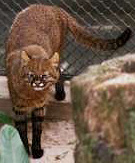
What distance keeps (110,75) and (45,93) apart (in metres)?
2.54

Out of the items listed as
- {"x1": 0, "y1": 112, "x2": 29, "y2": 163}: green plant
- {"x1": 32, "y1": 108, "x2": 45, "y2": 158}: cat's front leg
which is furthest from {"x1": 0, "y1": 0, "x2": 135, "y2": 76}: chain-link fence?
{"x1": 0, "y1": 112, "x2": 29, "y2": 163}: green plant

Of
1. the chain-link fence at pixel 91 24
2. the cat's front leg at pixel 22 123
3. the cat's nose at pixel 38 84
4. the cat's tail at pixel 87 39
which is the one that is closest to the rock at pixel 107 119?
the cat's nose at pixel 38 84

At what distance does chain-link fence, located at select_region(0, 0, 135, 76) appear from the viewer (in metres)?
5.34

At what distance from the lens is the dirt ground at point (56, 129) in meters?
4.33

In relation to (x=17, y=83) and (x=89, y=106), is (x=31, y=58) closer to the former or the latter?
(x=17, y=83)

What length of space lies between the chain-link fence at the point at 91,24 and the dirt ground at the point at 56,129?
0.42m

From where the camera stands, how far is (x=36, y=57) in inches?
157

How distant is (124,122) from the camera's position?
1495 mm

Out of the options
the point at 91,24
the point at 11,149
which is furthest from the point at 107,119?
the point at 91,24

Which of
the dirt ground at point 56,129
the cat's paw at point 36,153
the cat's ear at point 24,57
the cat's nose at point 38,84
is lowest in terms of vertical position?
the cat's paw at point 36,153

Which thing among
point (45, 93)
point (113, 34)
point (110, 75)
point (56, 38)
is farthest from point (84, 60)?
point (110, 75)

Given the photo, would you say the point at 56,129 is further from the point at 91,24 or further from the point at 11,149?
the point at 11,149

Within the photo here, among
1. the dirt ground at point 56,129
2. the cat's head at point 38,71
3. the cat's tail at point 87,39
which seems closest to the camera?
the cat's head at point 38,71

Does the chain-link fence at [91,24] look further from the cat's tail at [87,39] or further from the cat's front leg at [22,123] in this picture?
the cat's front leg at [22,123]
